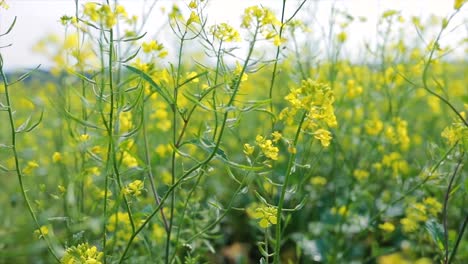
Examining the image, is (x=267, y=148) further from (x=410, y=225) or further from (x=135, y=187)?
(x=410, y=225)

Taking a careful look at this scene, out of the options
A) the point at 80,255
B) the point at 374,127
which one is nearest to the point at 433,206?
the point at 374,127

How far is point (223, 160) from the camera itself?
138 centimetres

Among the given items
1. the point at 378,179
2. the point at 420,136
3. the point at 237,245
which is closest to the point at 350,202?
the point at 378,179

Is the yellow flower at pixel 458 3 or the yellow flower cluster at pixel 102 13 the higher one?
the yellow flower at pixel 458 3

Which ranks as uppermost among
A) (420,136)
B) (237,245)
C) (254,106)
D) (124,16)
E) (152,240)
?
(124,16)

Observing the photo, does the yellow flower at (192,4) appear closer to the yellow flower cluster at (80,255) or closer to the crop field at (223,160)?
the crop field at (223,160)

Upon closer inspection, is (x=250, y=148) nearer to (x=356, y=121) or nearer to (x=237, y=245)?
(x=237, y=245)

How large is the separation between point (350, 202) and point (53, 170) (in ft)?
7.04

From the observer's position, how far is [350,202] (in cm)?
259

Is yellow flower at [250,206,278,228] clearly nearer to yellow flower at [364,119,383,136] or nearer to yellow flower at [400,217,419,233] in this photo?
yellow flower at [400,217,419,233]

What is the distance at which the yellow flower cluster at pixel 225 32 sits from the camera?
1.54m

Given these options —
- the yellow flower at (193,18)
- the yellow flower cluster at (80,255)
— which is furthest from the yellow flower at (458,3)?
the yellow flower cluster at (80,255)

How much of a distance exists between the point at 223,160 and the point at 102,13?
1.58 ft

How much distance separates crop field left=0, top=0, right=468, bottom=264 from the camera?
1.51 metres
